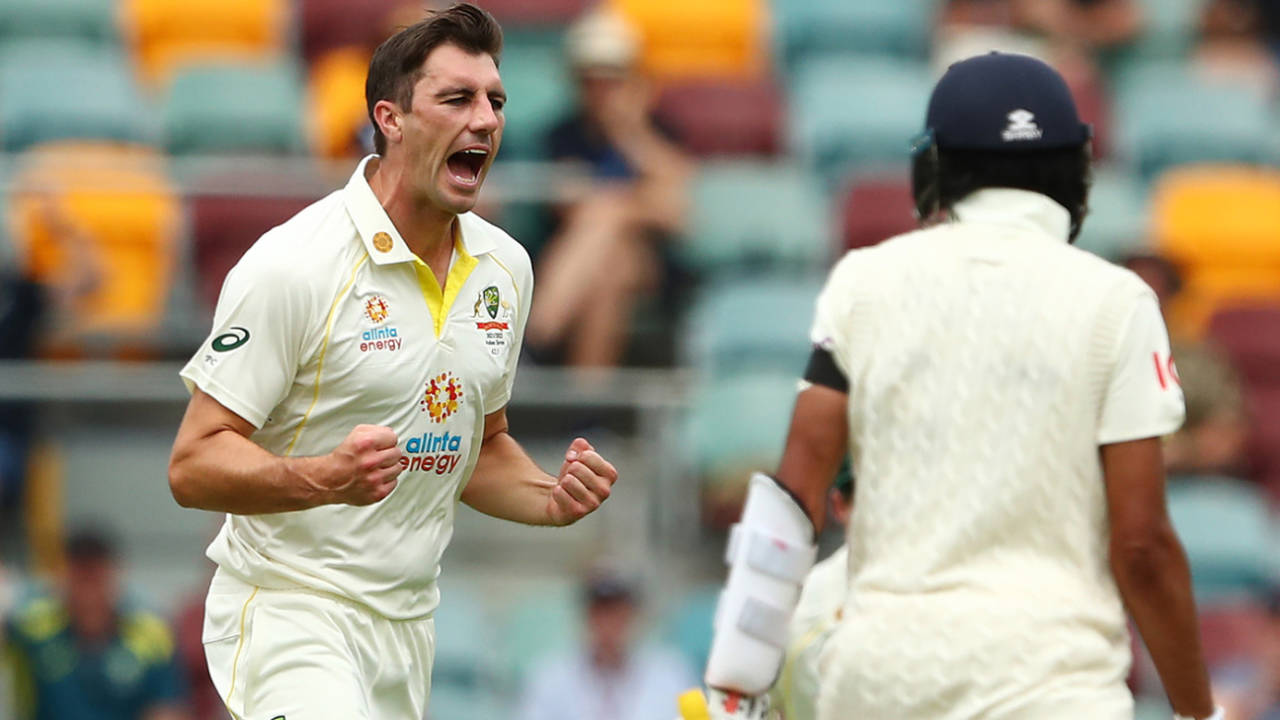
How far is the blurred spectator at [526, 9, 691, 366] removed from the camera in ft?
28.3

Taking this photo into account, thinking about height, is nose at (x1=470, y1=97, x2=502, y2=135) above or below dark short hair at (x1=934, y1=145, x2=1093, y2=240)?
below

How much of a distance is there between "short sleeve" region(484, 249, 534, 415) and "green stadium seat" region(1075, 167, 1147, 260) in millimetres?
5323

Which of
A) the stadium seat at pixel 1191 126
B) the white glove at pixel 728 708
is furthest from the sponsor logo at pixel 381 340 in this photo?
the stadium seat at pixel 1191 126

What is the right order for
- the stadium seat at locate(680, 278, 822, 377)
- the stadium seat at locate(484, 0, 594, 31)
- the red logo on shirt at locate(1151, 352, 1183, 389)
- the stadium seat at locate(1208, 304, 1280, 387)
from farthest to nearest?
the stadium seat at locate(484, 0, 594, 31), the stadium seat at locate(1208, 304, 1280, 387), the stadium seat at locate(680, 278, 822, 377), the red logo on shirt at locate(1151, 352, 1183, 389)

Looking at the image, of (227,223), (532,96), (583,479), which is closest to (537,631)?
(227,223)

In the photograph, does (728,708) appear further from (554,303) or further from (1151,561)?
(554,303)

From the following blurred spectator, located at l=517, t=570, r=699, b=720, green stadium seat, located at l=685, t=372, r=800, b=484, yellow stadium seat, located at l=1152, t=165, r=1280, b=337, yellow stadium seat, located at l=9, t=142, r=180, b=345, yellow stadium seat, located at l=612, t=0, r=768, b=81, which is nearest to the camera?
blurred spectator, located at l=517, t=570, r=699, b=720

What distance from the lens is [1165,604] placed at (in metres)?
3.59

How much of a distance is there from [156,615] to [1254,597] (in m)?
4.48

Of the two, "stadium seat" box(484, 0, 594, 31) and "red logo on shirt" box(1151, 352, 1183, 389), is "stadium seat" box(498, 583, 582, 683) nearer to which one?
"stadium seat" box(484, 0, 594, 31)

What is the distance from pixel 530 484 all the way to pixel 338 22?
21.5 ft

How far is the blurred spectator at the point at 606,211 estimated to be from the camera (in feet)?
28.3

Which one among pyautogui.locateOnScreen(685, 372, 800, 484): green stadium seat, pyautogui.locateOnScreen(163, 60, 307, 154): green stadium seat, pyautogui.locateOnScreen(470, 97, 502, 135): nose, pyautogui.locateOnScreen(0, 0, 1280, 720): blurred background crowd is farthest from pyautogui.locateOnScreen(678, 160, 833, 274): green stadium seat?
pyautogui.locateOnScreen(470, 97, 502, 135): nose

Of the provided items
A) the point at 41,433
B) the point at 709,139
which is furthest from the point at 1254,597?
the point at 41,433
